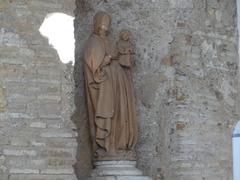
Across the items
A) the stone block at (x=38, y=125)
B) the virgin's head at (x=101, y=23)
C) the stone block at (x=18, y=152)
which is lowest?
the stone block at (x=18, y=152)

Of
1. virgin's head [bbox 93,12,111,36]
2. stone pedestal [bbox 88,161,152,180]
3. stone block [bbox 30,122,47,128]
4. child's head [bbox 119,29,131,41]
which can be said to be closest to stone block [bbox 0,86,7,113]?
stone block [bbox 30,122,47,128]

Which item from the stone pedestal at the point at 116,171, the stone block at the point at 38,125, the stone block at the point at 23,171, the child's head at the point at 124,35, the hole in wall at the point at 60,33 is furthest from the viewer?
the child's head at the point at 124,35

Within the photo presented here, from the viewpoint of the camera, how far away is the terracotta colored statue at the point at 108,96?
4898 millimetres

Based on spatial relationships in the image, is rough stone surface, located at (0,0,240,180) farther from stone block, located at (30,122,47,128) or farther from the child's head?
stone block, located at (30,122,47,128)

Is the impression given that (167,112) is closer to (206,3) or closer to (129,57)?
(129,57)

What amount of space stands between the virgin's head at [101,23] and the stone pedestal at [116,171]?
3.89ft

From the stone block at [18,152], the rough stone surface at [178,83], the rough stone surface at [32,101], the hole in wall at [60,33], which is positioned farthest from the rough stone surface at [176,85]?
the stone block at [18,152]

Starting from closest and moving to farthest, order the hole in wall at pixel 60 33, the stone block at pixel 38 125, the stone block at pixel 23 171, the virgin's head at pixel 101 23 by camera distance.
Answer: the stone block at pixel 23 171
the stone block at pixel 38 125
the hole in wall at pixel 60 33
the virgin's head at pixel 101 23

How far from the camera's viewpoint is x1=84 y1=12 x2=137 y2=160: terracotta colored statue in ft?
16.1

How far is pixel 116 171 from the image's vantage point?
479 centimetres

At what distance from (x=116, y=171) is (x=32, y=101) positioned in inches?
43.6

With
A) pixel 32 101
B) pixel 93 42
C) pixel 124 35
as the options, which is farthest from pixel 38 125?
pixel 124 35

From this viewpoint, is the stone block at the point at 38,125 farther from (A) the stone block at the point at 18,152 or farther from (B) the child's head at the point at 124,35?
(B) the child's head at the point at 124,35

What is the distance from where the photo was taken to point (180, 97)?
532 cm
